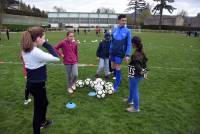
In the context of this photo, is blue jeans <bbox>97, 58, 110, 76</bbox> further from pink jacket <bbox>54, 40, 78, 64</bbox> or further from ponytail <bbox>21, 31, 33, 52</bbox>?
ponytail <bbox>21, 31, 33, 52</bbox>

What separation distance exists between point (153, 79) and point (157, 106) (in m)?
3.22

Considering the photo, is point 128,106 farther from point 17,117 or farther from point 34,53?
point 34,53

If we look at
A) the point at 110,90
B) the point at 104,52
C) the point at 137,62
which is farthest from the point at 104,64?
the point at 137,62

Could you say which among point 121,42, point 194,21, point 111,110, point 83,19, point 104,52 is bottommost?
point 111,110

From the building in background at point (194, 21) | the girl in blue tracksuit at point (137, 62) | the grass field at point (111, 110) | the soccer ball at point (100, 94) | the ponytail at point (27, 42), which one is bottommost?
the grass field at point (111, 110)

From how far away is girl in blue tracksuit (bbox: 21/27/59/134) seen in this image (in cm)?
410

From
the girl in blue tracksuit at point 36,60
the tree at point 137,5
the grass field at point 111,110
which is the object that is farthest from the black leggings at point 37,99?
the tree at point 137,5

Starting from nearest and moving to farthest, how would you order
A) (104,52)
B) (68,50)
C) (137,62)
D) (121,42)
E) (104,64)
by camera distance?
(137,62)
(121,42)
(68,50)
(104,52)
(104,64)

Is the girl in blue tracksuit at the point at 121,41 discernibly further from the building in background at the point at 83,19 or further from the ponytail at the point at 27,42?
the building in background at the point at 83,19

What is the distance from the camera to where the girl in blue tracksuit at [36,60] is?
410cm

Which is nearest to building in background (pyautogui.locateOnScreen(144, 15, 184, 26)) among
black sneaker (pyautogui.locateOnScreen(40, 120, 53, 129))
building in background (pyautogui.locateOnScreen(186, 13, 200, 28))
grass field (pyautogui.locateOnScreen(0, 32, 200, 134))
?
building in background (pyautogui.locateOnScreen(186, 13, 200, 28))

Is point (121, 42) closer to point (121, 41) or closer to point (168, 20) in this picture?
point (121, 41)

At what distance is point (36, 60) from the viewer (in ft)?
13.9

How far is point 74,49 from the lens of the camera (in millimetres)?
7379
